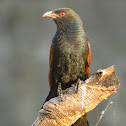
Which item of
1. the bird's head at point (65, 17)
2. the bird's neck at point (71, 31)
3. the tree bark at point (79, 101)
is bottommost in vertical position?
the tree bark at point (79, 101)

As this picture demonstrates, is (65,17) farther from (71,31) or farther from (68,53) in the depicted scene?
(68,53)

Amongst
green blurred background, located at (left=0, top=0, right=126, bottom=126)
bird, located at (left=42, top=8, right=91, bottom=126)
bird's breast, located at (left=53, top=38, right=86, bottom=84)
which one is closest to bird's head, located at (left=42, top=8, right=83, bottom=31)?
bird, located at (left=42, top=8, right=91, bottom=126)

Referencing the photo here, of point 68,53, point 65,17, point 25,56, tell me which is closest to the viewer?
point 68,53

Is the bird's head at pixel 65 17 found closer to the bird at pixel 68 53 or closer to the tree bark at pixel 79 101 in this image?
the bird at pixel 68 53

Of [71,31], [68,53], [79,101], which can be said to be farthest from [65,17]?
[79,101]

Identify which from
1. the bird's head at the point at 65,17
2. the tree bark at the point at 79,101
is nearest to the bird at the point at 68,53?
the bird's head at the point at 65,17

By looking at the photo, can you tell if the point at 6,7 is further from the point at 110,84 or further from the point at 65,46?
the point at 110,84
